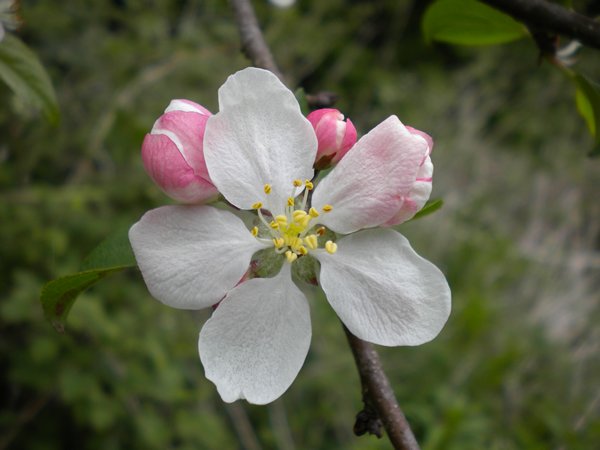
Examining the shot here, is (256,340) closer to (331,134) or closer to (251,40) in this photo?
(331,134)

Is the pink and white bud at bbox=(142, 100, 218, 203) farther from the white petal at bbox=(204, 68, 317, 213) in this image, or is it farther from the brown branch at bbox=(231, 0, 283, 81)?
the brown branch at bbox=(231, 0, 283, 81)

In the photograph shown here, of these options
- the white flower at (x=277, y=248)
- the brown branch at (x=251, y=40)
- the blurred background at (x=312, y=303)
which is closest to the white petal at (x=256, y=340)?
the white flower at (x=277, y=248)

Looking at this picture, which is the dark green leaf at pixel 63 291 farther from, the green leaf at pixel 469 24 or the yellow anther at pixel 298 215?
the green leaf at pixel 469 24

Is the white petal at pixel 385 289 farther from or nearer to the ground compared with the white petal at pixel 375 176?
nearer to the ground

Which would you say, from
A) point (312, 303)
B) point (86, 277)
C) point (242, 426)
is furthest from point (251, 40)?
point (312, 303)

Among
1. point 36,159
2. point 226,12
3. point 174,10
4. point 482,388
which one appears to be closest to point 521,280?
point 482,388
